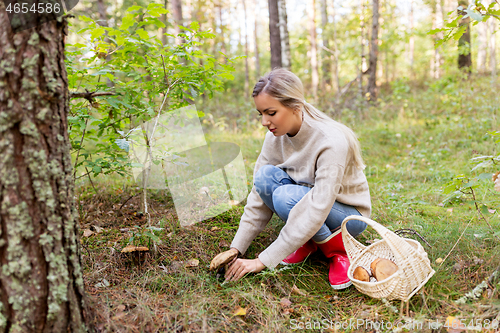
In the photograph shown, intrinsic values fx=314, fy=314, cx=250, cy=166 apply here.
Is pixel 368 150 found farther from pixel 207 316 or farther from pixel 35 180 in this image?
pixel 35 180

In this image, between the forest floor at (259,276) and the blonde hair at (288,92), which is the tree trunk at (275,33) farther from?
the blonde hair at (288,92)

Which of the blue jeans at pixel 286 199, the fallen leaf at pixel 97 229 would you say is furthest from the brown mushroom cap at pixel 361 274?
the fallen leaf at pixel 97 229

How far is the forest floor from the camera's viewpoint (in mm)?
1507

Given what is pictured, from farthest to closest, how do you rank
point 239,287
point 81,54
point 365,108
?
1. point 365,108
2. point 81,54
3. point 239,287

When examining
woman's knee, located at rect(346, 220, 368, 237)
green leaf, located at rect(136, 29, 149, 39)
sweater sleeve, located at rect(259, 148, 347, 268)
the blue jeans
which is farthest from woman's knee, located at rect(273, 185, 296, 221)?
green leaf, located at rect(136, 29, 149, 39)

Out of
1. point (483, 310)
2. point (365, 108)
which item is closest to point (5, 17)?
point (483, 310)

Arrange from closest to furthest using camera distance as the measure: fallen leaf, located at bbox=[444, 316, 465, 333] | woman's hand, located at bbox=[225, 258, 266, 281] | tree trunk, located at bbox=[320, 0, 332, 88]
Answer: fallen leaf, located at bbox=[444, 316, 465, 333] → woman's hand, located at bbox=[225, 258, 266, 281] → tree trunk, located at bbox=[320, 0, 332, 88]

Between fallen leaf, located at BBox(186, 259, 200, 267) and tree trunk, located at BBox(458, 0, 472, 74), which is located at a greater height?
tree trunk, located at BBox(458, 0, 472, 74)

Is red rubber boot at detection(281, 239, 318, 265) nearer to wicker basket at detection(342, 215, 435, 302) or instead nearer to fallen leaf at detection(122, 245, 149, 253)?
wicker basket at detection(342, 215, 435, 302)

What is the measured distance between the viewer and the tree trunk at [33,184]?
3.65ft

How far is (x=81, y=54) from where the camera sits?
2.09 meters

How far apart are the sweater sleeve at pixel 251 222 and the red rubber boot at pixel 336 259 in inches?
15.8

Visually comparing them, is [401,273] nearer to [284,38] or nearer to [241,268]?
[241,268]

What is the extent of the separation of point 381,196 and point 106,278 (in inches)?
100
